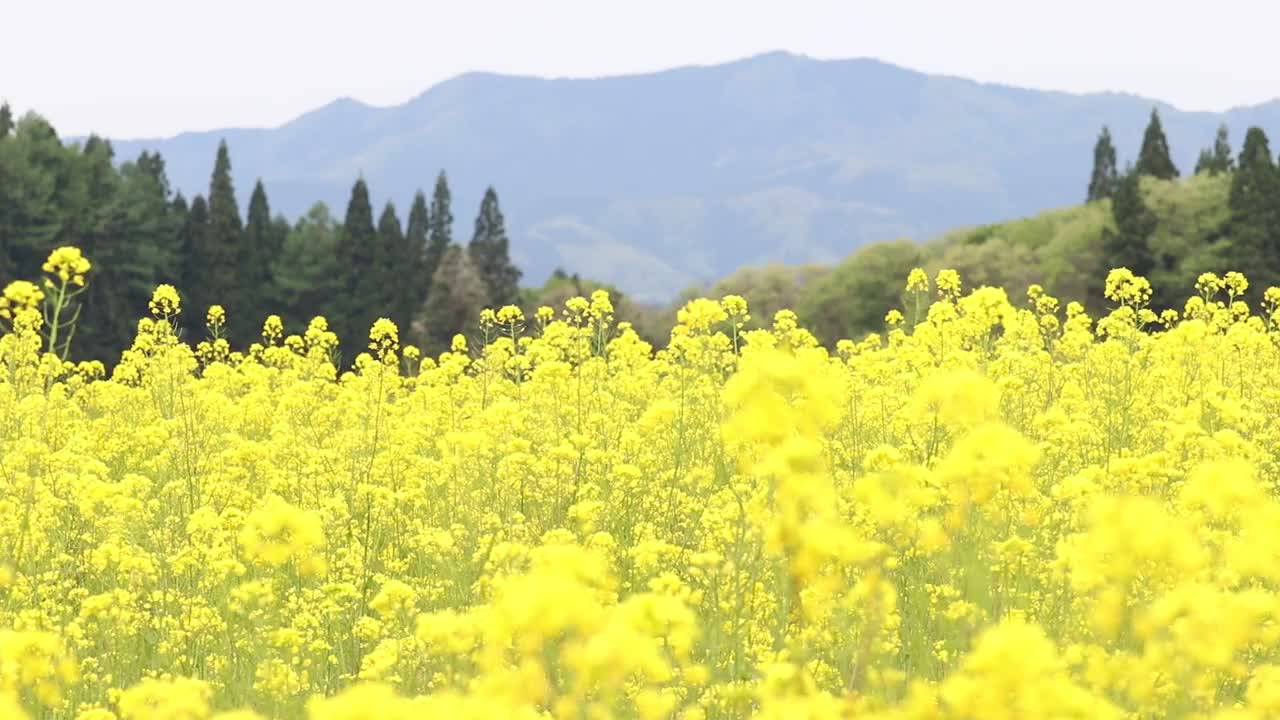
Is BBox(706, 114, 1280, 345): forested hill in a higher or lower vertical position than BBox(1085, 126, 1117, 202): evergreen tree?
lower

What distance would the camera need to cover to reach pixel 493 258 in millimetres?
59188

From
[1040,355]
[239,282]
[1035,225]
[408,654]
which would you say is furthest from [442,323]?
[408,654]

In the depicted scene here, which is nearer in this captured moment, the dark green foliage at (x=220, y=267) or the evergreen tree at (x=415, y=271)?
the dark green foliage at (x=220, y=267)

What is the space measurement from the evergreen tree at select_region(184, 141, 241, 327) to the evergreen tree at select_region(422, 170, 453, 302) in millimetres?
9245

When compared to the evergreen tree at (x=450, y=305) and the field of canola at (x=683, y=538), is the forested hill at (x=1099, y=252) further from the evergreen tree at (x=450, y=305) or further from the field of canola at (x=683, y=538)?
the field of canola at (x=683, y=538)

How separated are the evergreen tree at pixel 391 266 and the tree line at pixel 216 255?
0.07m

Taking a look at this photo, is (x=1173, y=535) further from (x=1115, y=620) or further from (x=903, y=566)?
(x=903, y=566)

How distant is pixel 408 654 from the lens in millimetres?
4445

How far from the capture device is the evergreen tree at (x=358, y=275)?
184 ft

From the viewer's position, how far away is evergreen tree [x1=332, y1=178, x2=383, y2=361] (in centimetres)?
5597

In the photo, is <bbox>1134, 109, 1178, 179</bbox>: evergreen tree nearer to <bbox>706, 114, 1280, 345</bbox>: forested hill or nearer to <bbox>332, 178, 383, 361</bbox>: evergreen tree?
<bbox>706, 114, 1280, 345</bbox>: forested hill

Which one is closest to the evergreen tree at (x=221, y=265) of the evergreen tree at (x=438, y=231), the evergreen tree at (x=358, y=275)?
the evergreen tree at (x=358, y=275)

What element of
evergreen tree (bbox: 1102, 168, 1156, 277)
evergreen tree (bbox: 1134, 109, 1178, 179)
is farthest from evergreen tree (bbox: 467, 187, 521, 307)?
evergreen tree (bbox: 1134, 109, 1178, 179)

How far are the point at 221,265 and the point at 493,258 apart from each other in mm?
12551
